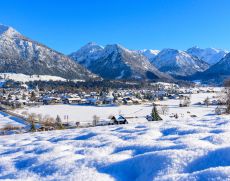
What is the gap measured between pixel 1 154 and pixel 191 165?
9242 millimetres

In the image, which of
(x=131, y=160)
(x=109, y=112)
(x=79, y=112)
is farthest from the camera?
(x=79, y=112)

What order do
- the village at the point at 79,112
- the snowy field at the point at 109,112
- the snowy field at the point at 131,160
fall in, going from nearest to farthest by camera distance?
1. the snowy field at the point at 131,160
2. the village at the point at 79,112
3. the snowy field at the point at 109,112

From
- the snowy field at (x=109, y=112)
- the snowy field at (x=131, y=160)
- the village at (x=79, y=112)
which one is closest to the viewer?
the snowy field at (x=131, y=160)

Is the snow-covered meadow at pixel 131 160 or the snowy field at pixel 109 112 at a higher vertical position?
the snow-covered meadow at pixel 131 160

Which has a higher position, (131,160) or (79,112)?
(131,160)

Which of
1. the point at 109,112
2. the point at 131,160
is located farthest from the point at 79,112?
the point at 131,160

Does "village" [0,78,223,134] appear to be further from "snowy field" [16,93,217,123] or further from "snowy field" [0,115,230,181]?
"snowy field" [0,115,230,181]

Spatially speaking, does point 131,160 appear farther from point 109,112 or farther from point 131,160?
point 109,112

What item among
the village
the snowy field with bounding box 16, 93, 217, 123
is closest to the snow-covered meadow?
the village

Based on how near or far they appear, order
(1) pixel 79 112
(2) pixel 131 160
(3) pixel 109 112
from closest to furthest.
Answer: (2) pixel 131 160 < (3) pixel 109 112 < (1) pixel 79 112

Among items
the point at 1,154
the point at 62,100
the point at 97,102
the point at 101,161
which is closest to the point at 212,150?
the point at 101,161

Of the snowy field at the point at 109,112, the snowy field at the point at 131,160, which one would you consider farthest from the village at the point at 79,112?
the snowy field at the point at 131,160

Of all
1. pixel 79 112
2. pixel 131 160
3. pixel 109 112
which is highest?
pixel 131 160

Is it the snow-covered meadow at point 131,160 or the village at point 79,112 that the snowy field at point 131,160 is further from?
the village at point 79,112
